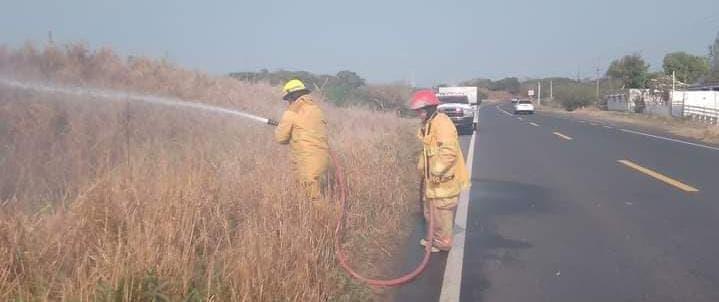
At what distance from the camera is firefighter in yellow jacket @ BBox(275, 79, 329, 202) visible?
631 centimetres

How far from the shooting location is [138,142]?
8484mm

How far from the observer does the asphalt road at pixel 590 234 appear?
5.28 metres

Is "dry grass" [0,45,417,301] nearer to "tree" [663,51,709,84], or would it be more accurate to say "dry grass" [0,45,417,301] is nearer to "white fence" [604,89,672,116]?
"white fence" [604,89,672,116]

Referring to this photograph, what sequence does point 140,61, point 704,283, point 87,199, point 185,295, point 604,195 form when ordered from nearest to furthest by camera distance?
point 185,295 → point 87,199 → point 704,283 → point 604,195 → point 140,61

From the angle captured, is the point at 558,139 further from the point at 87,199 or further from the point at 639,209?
the point at 87,199

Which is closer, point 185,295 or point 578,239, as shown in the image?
point 185,295

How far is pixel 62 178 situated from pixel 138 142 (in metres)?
1.82

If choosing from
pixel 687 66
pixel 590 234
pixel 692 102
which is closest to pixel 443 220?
pixel 590 234

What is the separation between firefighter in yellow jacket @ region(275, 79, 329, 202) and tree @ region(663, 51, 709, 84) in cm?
8192

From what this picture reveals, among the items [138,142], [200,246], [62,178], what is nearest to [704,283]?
[200,246]

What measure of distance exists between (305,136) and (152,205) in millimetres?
1921

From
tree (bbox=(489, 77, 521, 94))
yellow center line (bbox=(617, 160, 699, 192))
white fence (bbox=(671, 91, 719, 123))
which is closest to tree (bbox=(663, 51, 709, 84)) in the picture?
white fence (bbox=(671, 91, 719, 123))

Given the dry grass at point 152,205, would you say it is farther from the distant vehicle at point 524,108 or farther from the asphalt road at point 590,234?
the distant vehicle at point 524,108

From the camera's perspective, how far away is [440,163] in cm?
610
